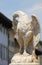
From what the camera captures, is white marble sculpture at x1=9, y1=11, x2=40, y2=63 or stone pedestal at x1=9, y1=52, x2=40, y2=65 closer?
stone pedestal at x1=9, y1=52, x2=40, y2=65

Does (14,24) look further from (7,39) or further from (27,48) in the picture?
(7,39)

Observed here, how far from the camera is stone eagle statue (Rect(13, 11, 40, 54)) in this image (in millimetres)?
8398

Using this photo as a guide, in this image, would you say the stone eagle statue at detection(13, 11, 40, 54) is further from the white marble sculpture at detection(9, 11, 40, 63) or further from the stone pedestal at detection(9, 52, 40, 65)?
the stone pedestal at detection(9, 52, 40, 65)

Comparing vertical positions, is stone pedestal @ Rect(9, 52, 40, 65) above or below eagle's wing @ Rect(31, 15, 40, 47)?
below

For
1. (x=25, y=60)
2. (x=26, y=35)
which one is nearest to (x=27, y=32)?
(x=26, y=35)

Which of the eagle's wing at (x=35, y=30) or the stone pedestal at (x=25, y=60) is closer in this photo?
the stone pedestal at (x=25, y=60)

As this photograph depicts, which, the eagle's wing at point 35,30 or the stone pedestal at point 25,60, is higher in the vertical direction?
the eagle's wing at point 35,30

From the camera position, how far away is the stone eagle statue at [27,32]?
27.6 ft

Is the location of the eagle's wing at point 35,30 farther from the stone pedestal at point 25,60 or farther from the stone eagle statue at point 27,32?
the stone pedestal at point 25,60

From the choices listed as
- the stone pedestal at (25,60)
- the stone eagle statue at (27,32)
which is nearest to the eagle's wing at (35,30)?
the stone eagle statue at (27,32)

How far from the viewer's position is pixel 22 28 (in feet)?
27.5

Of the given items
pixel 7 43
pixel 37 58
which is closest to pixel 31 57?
pixel 37 58

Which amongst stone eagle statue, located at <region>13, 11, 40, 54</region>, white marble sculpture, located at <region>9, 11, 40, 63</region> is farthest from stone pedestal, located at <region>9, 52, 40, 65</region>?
stone eagle statue, located at <region>13, 11, 40, 54</region>

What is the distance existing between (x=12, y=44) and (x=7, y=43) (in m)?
1.07
